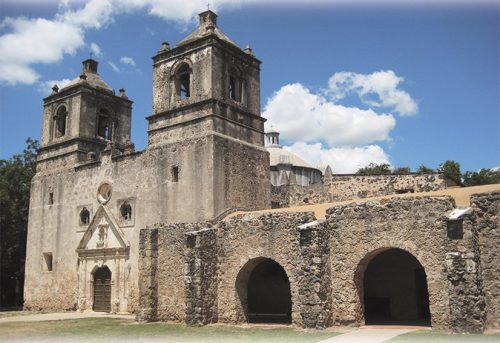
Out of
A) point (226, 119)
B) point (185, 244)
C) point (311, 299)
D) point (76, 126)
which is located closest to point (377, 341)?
point (311, 299)

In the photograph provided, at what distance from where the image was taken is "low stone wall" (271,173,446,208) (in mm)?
23562

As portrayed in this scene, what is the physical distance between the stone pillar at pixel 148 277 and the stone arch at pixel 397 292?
23.4 ft

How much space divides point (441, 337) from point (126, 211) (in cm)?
1603

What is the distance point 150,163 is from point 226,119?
13.0 ft

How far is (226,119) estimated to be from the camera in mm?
22344

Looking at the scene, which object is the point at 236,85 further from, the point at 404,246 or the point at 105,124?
the point at 404,246

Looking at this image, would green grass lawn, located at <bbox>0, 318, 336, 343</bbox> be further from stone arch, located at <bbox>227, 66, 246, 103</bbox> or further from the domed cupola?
the domed cupola

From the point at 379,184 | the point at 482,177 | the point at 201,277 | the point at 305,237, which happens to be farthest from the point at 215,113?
the point at 482,177

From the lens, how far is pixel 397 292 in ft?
56.3

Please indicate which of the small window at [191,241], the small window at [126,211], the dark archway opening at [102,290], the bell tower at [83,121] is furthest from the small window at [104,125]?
the small window at [191,241]

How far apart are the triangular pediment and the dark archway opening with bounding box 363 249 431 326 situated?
11.1m

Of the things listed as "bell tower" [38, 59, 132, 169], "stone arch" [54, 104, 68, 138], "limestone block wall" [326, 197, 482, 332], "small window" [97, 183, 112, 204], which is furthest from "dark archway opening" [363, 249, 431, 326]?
"stone arch" [54, 104, 68, 138]

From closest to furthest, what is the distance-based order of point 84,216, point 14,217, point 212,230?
1. point 212,230
2. point 84,216
3. point 14,217

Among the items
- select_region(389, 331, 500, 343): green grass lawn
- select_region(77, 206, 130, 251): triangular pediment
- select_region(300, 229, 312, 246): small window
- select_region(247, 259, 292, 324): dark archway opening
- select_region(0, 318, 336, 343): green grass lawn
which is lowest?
select_region(0, 318, 336, 343): green grass lawn
